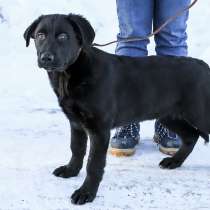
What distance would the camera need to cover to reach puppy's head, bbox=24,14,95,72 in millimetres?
2863

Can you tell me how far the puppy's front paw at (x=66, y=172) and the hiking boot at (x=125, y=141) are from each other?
441mm

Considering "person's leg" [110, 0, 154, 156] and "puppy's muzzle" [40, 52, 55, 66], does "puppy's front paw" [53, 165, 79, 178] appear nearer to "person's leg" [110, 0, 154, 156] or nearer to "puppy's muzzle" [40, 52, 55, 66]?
"person's leg" [110, 0, 154, 156]

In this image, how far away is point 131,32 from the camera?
384 cm

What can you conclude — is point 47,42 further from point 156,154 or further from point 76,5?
point 76,5

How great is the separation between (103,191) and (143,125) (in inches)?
51.8

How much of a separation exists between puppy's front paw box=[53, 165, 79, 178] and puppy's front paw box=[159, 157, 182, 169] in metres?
0.55

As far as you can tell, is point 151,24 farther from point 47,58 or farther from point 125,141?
point 47,58

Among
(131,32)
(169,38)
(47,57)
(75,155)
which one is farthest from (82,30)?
(169,38)

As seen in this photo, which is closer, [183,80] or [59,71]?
[59,71]

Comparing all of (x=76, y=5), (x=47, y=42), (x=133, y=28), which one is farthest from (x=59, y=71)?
(x=76, y=5)

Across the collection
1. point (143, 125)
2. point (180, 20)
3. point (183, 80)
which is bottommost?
point (143, 125)

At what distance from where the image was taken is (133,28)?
3812 millimetres

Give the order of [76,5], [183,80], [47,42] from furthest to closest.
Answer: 1. [76,5]
2. [183,80]
3. [47,42]

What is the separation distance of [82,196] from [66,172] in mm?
361
